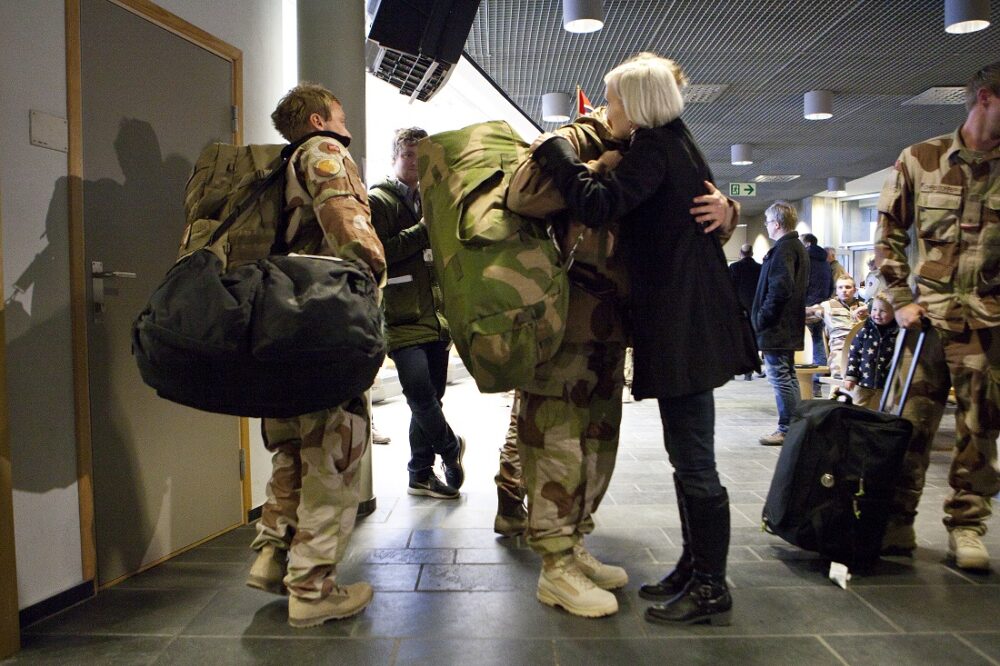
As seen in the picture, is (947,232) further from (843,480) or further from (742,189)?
→ (742,189)

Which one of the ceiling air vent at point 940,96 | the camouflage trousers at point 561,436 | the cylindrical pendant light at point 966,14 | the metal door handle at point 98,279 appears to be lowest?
the camouflage trousers at point 561,436

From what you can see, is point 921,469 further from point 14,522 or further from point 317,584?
point 14,522

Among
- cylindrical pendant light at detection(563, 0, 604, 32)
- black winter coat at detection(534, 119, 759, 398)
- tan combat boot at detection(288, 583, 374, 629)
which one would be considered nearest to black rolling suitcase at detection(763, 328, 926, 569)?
black winter coat at detection(534, 119, 759, 398)

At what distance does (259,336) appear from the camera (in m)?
1.61

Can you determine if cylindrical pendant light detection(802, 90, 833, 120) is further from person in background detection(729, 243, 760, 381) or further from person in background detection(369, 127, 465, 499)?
person in background detection(369, 127, 465, 499)

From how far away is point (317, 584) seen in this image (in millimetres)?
1983

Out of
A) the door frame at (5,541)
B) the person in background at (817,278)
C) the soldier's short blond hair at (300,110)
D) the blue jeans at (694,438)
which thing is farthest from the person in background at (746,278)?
the door frame at (5,541)

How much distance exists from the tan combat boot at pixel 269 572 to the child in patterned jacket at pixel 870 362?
8.98 feet

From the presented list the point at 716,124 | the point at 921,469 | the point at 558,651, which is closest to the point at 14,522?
the point at 558,651

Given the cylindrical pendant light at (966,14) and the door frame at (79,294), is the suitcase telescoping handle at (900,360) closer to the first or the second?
the door frame at (79,294)

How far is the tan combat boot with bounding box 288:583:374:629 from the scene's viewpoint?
1959mm

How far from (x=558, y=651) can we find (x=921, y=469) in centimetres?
147

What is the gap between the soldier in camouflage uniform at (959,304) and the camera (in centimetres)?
232

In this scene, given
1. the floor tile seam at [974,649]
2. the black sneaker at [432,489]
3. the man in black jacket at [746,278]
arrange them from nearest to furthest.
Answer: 1. the floor tile seam at [974,649]
2. the black sneaker at [432,489]
3. the man in black jacket at [746,278]
